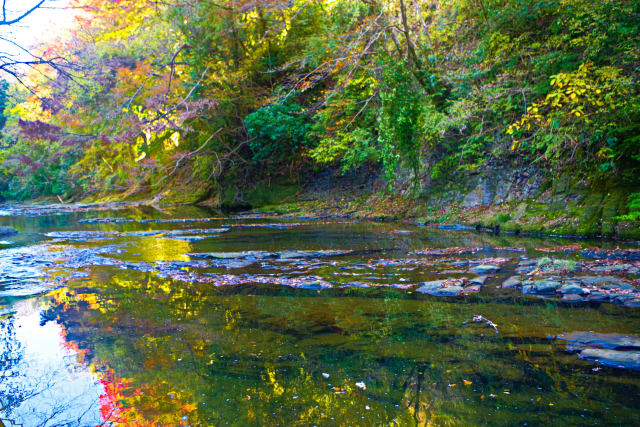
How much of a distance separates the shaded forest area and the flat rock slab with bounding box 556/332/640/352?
4.93m

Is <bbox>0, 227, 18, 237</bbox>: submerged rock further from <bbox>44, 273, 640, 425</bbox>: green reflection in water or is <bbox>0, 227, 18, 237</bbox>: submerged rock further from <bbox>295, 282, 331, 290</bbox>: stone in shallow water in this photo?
<bbox>295, 282, 331, 290</bbox>: stone in shallow water

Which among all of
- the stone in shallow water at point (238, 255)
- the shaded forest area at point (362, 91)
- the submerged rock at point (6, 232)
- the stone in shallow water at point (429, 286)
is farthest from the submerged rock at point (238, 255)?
the submerged rock at point (6, 232)

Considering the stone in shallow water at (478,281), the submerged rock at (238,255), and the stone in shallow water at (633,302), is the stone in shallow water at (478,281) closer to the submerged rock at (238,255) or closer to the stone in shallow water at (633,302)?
the stone in shallow water at (633,302)

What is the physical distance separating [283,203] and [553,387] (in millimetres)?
16584

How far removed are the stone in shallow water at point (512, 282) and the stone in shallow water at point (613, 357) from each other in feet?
6.49

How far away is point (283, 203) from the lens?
1900cm

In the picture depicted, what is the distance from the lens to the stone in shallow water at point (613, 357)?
305 cm

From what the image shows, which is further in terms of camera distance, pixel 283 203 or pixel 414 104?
pixel 283 203

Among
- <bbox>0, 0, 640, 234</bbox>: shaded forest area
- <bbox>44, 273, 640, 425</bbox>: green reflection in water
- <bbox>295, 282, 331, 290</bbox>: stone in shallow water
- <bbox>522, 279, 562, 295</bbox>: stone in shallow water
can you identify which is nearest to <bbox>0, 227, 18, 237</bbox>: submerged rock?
<bbox>0, 0, 640, 234</bbox>: shaded forest area

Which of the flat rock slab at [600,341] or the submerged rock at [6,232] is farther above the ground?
the submerged rock at [6,232]

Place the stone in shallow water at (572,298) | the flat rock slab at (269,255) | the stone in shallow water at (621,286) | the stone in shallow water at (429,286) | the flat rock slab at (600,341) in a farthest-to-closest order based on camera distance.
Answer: the flat rock slab at (269,255) < the stone in shallow water at (429,286) < the stone in shallow water at (621,286) < the stone in shallow water at (572,298) < the flat rock slab at (600,341)

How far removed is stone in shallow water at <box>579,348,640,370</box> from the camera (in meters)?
3.05

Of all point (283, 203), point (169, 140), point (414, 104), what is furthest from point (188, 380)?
point (169, 140)

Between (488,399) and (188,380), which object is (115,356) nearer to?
(188,380)
